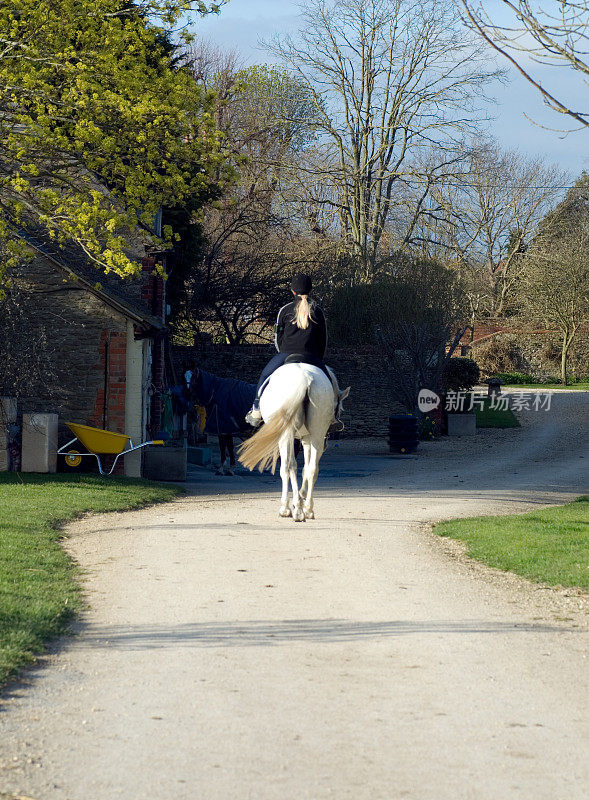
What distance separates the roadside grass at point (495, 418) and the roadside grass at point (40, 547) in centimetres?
1867

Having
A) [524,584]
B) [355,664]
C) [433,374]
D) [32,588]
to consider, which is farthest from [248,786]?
[433,374]

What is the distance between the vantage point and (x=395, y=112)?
134 feet

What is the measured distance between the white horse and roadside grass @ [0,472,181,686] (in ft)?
8.78

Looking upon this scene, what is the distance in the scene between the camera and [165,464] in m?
19.6

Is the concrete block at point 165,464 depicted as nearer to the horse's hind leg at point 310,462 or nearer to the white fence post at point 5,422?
the white fence post at point 5,422

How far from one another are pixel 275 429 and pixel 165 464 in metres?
8.71

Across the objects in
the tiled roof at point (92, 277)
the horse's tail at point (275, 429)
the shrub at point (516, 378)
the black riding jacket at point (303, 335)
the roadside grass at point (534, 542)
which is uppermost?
the tiled roof at point (92, 277)

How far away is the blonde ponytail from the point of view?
449 inches

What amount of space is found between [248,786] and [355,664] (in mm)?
1907

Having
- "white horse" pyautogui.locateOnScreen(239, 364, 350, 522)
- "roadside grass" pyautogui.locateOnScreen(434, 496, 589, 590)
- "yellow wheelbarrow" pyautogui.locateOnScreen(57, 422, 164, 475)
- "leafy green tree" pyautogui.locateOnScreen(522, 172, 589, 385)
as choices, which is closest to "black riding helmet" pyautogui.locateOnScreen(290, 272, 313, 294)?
"white horse" pyautogui.locateOnScreen(239, 364, 350, 522)

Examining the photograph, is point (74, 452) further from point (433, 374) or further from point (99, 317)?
point (433, 374)

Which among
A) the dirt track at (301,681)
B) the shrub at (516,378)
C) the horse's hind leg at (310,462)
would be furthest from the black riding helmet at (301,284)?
the shrub at (516,378)

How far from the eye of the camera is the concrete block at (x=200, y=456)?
2309 cm

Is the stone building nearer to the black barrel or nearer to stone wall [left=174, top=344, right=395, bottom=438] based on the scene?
the black barrel
